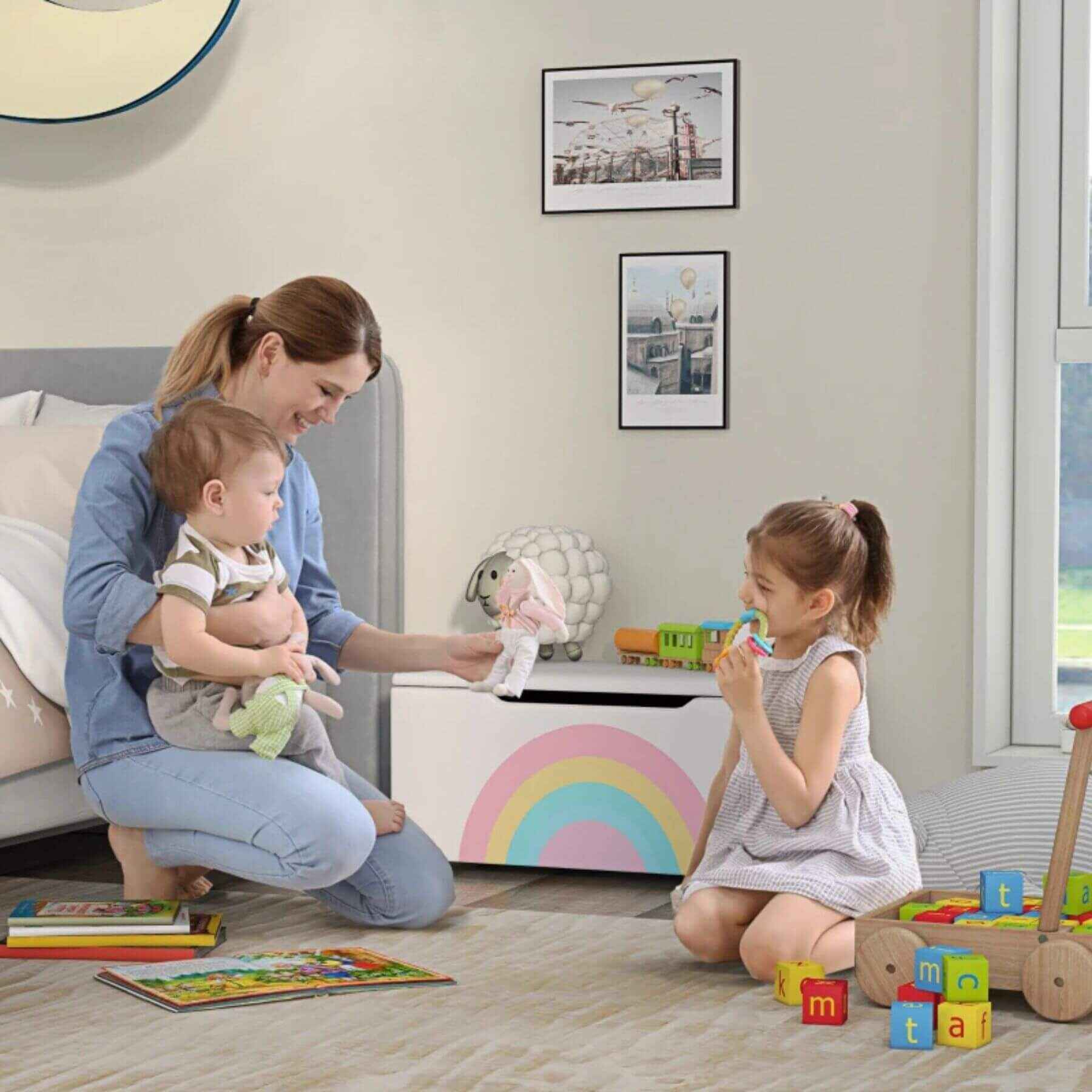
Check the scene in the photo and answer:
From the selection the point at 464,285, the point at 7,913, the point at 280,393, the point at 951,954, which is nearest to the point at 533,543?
the point at 464,285

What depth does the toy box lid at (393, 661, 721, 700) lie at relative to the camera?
2711 mm

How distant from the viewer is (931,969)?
1.77 meters

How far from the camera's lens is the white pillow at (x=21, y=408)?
3109 millimetres

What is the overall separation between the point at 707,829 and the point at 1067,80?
5.22ft

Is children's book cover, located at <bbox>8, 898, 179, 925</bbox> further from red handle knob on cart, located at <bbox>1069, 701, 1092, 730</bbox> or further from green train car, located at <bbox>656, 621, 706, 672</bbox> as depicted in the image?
red handle knob on cart, located at <bbox>1069, 701, 1092, 730</bbox>

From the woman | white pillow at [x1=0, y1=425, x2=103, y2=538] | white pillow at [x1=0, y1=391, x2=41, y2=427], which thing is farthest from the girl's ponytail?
white pillow at [x1=0, y1=391, x2=41, y2=427]

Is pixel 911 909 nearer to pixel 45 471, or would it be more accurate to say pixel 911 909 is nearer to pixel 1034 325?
pixel 1034 325

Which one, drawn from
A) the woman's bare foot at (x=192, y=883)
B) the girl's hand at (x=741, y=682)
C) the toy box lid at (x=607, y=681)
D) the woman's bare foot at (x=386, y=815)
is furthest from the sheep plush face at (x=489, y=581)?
the girl's hand at (x=741, y=682)

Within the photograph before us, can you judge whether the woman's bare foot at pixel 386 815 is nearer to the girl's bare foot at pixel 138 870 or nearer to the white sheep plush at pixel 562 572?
the girl's bare foot at pixel 138 870

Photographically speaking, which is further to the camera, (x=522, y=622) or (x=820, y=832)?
(x=522, y=622)

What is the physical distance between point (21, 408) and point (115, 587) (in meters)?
1.16

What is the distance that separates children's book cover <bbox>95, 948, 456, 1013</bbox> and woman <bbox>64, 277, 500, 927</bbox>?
141 millimetres

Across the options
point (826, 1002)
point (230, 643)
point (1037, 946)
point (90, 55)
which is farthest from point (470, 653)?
point (90, 55)

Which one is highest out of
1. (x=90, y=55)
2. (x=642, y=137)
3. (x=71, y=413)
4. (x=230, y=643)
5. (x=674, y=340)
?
(x=90, y=55)
